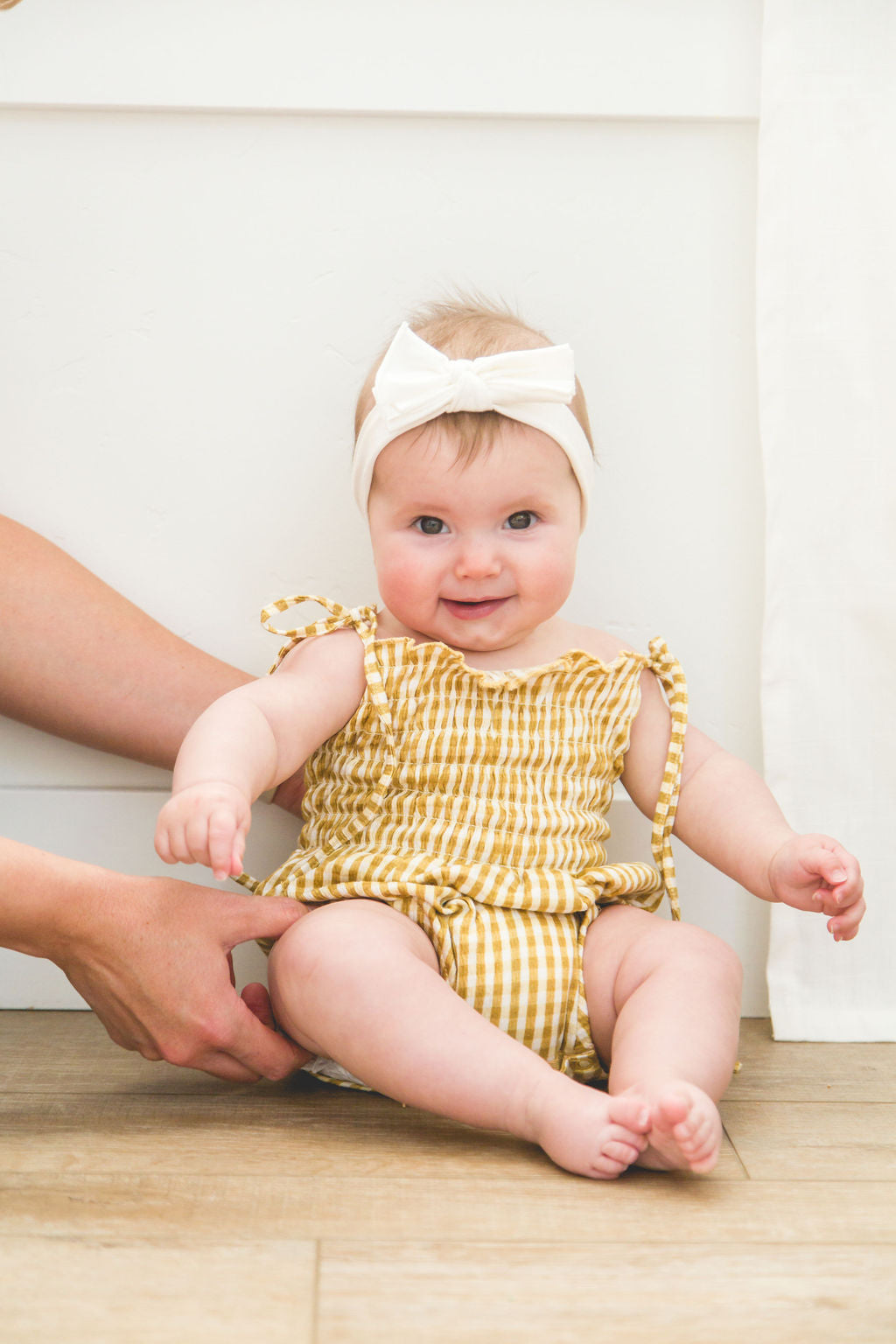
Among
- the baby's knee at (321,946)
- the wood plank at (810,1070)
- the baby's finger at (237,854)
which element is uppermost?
the baby's finger at (237,854)

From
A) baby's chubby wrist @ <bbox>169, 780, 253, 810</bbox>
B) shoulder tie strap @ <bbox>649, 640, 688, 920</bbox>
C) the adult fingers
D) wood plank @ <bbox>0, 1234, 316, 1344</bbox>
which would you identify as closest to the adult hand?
the adult fingers

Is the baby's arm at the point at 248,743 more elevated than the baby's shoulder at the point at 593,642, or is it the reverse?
the baby's shoulder at the point at 593,642

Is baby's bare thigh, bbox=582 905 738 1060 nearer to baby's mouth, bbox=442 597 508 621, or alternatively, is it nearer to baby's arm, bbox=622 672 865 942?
baby's arm, bbox=622 672 865 942

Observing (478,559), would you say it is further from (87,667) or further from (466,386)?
(87,667)

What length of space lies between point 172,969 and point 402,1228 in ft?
0.91

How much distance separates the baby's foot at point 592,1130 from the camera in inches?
29.2

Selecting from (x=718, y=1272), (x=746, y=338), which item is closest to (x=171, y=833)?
(x=718, y=1272)

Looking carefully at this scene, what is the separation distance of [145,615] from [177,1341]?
0.72 metres

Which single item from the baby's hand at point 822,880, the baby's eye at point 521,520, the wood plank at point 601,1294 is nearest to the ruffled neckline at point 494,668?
the baby's eye at point 521,520

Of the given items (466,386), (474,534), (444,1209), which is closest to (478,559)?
(474,534)

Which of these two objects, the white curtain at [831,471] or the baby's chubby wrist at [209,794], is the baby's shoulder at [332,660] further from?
the white curtain at [831,471]

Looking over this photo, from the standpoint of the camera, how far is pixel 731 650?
119 cm

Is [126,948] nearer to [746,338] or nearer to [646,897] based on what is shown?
[646,897]

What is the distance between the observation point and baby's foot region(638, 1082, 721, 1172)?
0.71 meters
